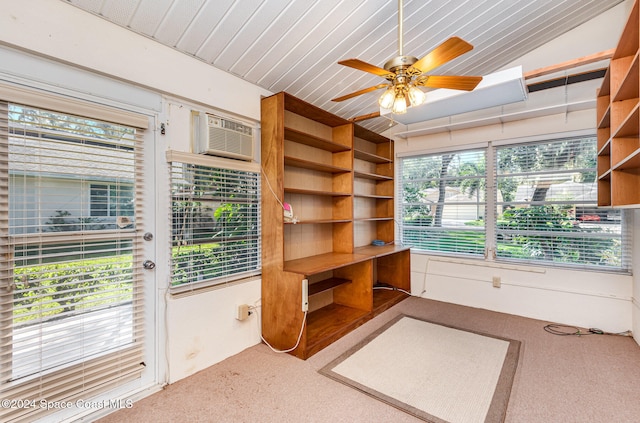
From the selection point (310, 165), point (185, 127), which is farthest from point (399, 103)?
point (185, 127)

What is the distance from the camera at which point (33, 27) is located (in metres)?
1.51

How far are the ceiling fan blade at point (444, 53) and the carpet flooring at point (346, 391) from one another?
2089mm

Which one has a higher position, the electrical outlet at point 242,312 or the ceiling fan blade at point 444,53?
the ceiling fan blade at point 444,53

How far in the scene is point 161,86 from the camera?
204cm

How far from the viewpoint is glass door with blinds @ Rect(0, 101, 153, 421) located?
1499 mm

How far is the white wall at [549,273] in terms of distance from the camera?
2.95 m

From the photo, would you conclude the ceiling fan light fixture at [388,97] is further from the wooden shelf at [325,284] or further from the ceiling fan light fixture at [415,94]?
the wooden shelf at [325,284]

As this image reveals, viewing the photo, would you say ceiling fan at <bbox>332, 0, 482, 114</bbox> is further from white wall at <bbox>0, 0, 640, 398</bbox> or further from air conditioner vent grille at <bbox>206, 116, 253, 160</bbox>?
white wall at <bbox>0, 0, 640, 398</bbox>

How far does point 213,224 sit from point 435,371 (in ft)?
6.96

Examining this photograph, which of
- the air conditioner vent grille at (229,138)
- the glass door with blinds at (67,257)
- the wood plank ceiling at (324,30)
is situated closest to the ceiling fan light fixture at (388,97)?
the wood plank ceiling at (324,30)

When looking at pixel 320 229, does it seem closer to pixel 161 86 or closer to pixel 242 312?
pixel 242 312

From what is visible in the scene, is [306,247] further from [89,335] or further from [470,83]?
[470,83]

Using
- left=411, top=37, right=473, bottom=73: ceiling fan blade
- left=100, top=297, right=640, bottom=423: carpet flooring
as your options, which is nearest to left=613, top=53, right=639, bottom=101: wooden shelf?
left=411, top=37, right=473, bottom=73: ceiling fan blade

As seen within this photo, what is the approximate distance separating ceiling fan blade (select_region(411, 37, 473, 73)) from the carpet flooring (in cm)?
209
